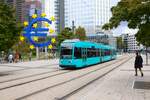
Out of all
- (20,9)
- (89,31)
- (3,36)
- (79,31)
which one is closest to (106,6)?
(89,31)

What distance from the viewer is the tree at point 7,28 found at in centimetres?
2750

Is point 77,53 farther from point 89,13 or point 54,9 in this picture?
point 54,9

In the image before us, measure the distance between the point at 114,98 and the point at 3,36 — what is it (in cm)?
1528

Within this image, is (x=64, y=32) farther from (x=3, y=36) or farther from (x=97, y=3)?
(x=3, y=36)

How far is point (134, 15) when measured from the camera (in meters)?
18.3

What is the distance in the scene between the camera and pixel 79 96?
48.0 feet

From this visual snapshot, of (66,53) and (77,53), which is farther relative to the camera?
(77,53)

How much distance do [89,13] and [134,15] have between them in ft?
357

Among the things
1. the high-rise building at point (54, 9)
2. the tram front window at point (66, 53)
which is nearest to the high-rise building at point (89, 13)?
the high-rise building at point (54, 9)

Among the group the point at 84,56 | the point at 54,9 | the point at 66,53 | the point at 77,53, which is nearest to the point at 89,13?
the point at 54,9

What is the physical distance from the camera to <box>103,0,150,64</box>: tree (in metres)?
17.9

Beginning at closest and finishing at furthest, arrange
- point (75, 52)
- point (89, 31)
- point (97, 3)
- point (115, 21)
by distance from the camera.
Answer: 1. point (115, 21)
2. point (75, 52)
3. point (97, 3)
4. point (89, 31)

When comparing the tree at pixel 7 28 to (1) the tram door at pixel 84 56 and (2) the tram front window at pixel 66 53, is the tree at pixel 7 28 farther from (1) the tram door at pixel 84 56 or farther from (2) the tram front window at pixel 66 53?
(1) the tram door at pixel 84 56

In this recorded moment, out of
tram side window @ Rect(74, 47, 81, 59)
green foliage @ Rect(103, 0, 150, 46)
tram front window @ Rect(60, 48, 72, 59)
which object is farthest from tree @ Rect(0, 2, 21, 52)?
green foliage @ Rect(103, 0, 150, 46)
